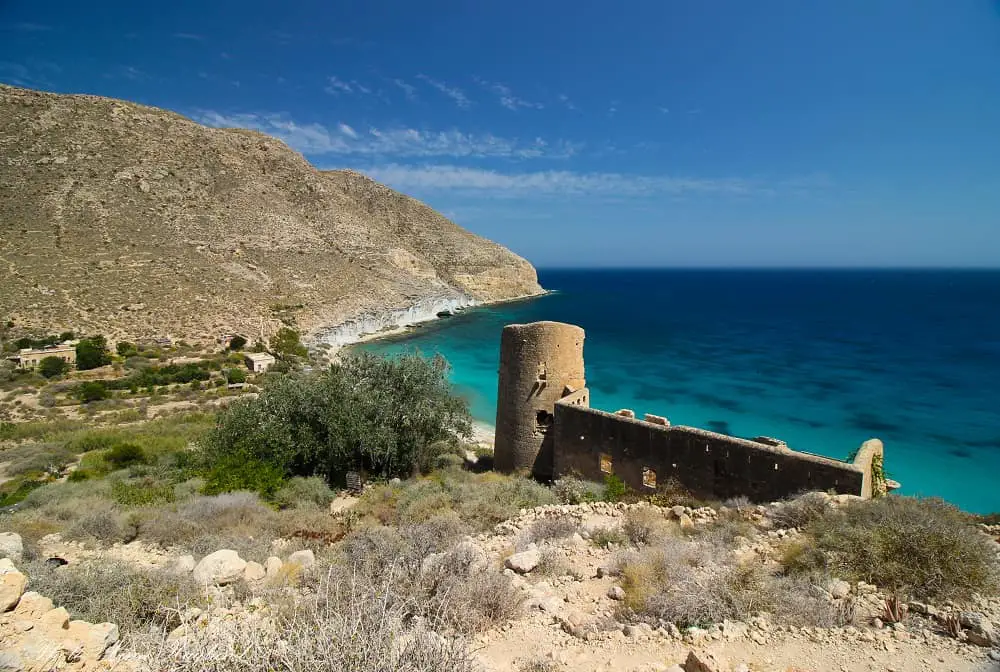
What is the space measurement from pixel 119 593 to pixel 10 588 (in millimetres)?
1410

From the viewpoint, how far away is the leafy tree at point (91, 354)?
26469 mm

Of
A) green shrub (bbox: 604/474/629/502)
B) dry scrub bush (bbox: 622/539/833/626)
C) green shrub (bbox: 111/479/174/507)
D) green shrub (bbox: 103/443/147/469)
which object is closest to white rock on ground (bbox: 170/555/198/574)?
green shrub (bbox: 111/479/174/507)

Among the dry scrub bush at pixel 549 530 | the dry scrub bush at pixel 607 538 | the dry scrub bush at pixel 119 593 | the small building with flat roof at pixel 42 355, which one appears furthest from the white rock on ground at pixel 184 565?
the small building with flat roof at pixel 42 355

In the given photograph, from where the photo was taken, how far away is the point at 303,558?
6.37 metres

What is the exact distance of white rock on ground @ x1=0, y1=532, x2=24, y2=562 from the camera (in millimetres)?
5578

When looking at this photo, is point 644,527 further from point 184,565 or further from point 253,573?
point 184,565

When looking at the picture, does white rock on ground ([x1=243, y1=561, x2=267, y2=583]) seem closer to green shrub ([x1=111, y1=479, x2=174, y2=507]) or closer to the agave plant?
green shrub ([x1=111, y1=479, x2=174, y2=507])

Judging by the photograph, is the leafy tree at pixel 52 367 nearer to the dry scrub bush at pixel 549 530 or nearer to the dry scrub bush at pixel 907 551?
the dry scrub bush at pixel 549 530

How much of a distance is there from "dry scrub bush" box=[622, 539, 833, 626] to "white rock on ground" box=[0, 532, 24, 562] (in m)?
6.95

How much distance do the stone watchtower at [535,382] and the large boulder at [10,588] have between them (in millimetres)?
9561

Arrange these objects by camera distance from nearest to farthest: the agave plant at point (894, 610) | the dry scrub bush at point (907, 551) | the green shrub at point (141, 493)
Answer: the agave plant at point (894, 610) < the dry scrub bush at point (907, 551) < the green shrub at point (141, 493)

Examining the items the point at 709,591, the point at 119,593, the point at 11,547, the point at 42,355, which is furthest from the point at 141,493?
the point at 42,355

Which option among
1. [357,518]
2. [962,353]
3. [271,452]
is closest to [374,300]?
[271,452]

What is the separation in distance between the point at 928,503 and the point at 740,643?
4.19 m
